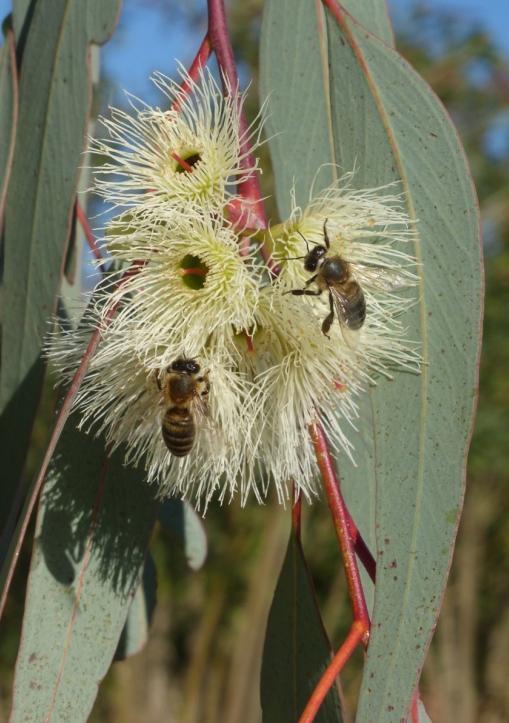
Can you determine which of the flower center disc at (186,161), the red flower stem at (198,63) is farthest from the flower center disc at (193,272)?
the red flower stem at (198,63)

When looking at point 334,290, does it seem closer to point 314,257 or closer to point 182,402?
point 314,257

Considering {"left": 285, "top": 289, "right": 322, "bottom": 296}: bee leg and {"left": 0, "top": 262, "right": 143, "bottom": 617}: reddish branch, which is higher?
{"left": 285, "top": 289, "right": 322, "bottom": 296}: bee leg

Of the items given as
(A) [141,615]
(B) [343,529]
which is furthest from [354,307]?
(A) [141,615]

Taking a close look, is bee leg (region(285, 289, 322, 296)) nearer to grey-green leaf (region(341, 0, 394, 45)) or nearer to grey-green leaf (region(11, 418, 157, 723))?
grey-green leaf (region(11, 418, 157, 723))

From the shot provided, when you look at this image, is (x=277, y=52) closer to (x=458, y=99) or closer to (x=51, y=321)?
(x=51, y=321)

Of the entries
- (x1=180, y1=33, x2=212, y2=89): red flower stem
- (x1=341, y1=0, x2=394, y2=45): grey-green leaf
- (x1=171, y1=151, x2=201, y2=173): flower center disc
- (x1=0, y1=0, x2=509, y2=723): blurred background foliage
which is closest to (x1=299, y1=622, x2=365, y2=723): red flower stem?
(x1=171, y1=151, x2=201, y2=173): flower center disc
